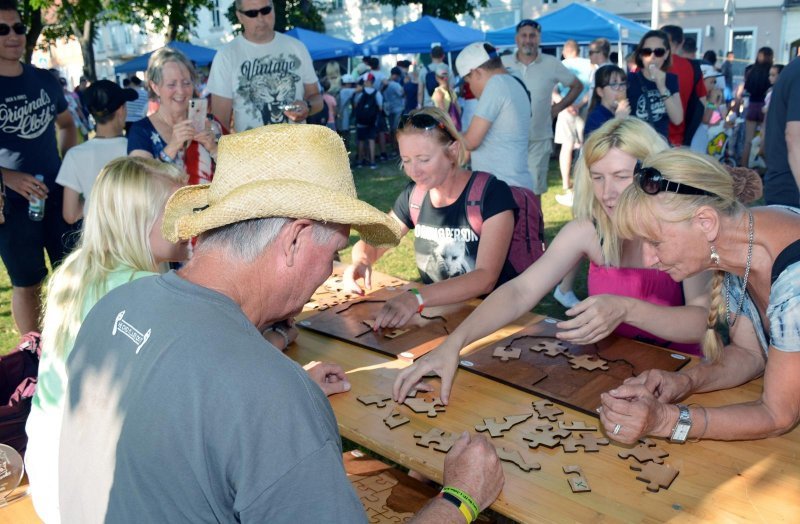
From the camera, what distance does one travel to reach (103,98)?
477 centimetres

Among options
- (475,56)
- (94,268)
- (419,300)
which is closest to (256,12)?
(475,56)

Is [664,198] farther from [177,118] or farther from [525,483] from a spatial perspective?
[177,118]

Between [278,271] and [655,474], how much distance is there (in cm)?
121

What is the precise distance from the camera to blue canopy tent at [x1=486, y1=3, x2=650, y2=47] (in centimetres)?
1702

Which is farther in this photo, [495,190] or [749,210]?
[495,190]

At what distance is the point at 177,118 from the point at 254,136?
3186 millimetres

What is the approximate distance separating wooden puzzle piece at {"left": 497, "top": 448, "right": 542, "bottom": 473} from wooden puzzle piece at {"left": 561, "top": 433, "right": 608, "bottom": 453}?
0.14m

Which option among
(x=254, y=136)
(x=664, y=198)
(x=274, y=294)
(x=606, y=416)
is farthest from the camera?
(x=664, y=198)

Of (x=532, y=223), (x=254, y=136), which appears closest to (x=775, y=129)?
(x=532, y=223)

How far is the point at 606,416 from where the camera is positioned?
6.79 feet

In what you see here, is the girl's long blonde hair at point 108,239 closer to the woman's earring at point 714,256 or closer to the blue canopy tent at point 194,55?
the woman's earring at point 714,256

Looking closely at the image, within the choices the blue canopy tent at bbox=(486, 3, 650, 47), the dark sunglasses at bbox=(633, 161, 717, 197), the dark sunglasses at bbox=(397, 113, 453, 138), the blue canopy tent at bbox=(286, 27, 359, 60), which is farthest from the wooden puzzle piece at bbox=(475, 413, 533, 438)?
the blue canopy tent at bbox=(286, 27, 359, 60)

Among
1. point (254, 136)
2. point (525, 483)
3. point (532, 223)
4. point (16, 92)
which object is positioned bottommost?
point (525, 483)

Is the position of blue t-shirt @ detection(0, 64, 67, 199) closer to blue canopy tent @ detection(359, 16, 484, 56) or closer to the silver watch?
the silver watch
